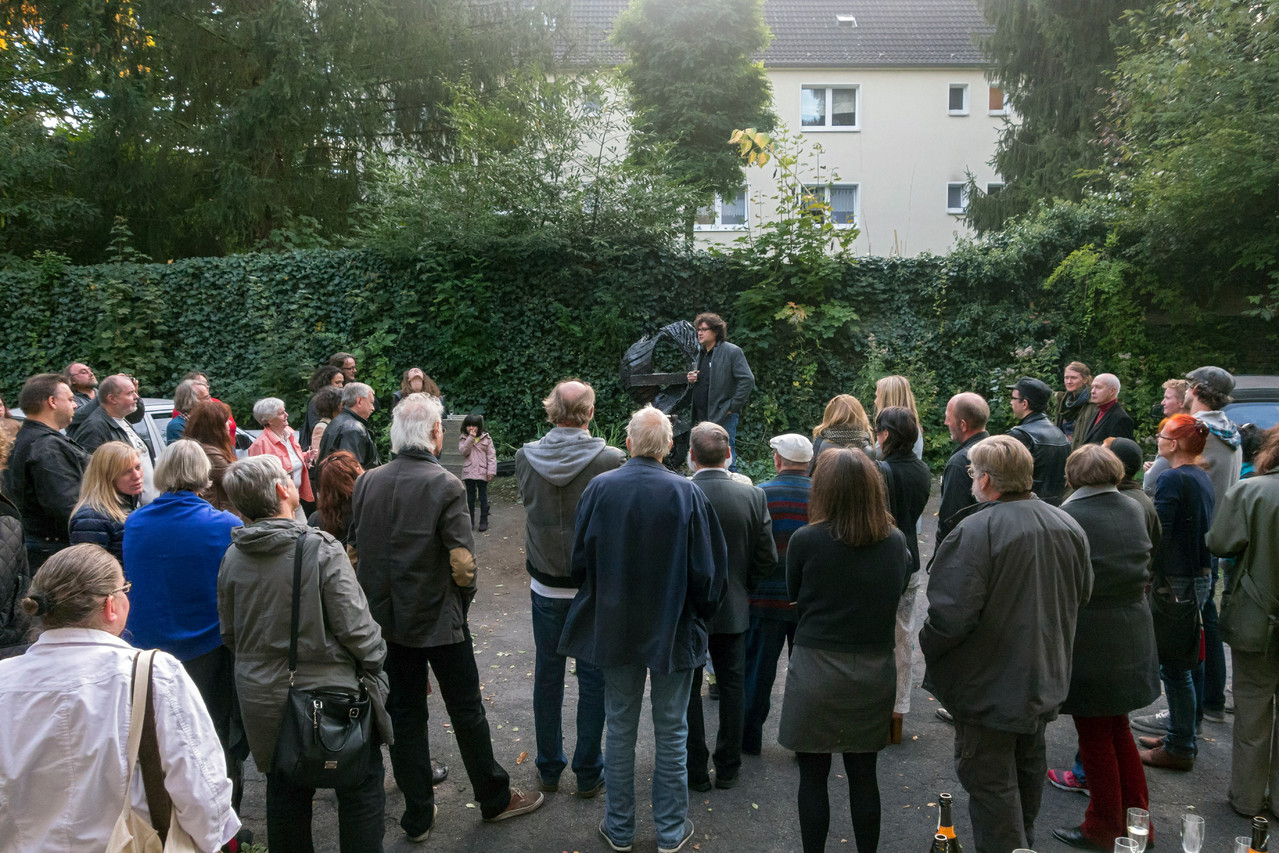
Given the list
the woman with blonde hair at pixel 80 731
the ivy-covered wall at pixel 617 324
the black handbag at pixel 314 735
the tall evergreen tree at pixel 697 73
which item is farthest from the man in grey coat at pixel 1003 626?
the tall evergreen tree at pixel 697 73

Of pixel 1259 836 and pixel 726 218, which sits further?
pixel 726 218

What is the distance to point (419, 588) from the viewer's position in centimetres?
388

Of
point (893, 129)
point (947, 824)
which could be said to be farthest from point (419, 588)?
point (893, 129)

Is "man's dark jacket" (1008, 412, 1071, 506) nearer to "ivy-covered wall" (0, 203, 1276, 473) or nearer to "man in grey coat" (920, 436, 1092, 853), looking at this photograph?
"man in grey coat" (920, 436, 1092, 853)

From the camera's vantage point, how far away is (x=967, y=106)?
1072 inches

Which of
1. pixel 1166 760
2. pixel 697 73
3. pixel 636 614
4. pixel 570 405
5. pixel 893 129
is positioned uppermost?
pixel 893 129

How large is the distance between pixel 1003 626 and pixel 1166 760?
2.21 metres

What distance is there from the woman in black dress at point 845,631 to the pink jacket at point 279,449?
4008 millimetres

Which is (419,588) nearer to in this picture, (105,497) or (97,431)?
(105,497)

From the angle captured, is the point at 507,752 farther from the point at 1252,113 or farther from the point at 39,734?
the point at 1252,113

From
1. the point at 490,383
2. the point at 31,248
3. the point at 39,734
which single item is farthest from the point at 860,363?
the point at 31,248

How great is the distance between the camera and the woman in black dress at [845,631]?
11.5 ft

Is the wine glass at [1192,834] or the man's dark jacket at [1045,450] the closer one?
the wine glass at [1192,834]

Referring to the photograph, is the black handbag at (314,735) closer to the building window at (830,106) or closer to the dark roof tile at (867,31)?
the dark roof tile at (867,31)
